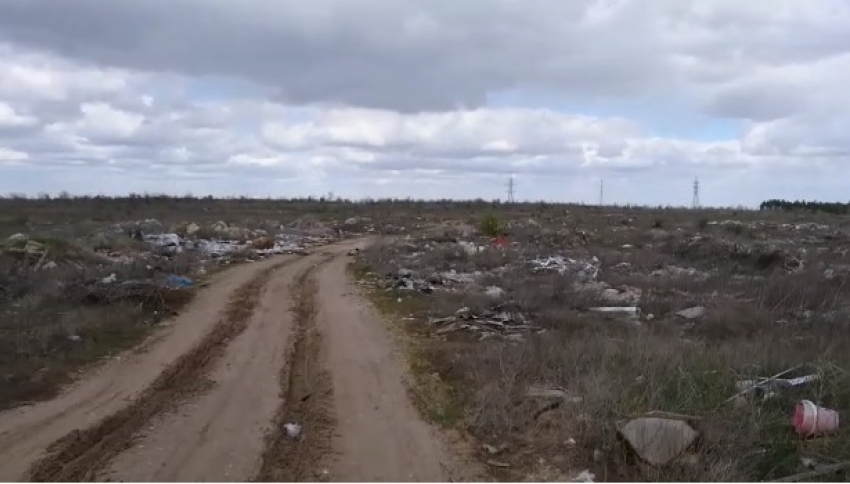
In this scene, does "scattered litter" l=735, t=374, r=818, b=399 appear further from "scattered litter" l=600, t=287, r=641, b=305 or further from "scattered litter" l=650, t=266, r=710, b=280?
"scattered litter" l=650, t=266, r=710, b=280

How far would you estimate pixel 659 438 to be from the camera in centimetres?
552

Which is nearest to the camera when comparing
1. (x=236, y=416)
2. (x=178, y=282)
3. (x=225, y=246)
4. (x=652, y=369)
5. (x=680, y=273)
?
(x=236, y=416)

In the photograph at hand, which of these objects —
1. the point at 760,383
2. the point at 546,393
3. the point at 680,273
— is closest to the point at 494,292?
the point at 680,273

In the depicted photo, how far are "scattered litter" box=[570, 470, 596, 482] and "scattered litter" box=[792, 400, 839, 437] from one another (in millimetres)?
1795

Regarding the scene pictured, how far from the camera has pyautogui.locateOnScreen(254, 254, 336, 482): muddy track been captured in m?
5.66

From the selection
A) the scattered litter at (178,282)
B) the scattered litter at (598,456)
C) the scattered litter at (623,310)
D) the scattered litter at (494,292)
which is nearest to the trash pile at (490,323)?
the scattered litter at (494,292)

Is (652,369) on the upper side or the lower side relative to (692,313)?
upper

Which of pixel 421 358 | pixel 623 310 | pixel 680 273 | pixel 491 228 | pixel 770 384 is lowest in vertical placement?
pixel 421 358

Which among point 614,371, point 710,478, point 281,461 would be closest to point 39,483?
point 281,461

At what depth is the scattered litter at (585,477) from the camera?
17.9 feet

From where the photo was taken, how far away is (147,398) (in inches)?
302

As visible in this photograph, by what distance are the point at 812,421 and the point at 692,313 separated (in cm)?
656

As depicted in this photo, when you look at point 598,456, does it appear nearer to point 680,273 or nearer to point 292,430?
point 292,430

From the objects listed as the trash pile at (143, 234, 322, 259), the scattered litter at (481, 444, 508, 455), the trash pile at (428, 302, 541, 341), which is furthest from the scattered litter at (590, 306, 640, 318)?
the trash pile at (143, 234, 322, 259)
